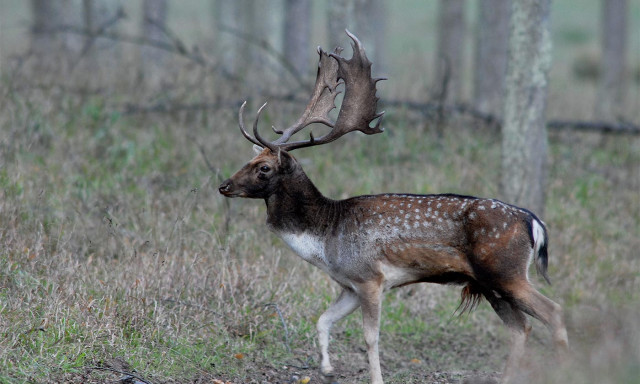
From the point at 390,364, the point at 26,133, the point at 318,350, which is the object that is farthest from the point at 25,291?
the point at 26,133

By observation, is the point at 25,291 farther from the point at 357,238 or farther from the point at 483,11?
the point at 483,11

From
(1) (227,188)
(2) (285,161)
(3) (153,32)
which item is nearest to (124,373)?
(1) (227,188)

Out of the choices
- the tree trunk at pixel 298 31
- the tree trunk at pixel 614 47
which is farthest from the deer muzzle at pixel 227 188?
the tree trunk at pixel 614 47

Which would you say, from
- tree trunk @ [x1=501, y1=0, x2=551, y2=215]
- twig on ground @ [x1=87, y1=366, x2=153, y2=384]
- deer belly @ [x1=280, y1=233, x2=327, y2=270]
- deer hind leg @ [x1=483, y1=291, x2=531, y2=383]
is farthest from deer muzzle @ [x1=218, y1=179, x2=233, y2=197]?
tree trunk @ [x1=501, y1=0, x2=551, y2=215]

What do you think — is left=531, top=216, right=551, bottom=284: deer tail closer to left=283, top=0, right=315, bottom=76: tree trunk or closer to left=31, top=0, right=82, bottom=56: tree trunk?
left=31, top=0, right=82, bottom=56: tree trunk

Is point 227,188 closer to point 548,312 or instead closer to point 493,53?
point 548,312

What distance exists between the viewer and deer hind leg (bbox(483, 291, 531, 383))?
6574mm

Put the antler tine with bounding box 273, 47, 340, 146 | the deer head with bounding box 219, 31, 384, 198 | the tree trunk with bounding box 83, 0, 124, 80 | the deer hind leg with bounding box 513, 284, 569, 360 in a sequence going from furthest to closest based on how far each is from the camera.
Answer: the tree trunk with bounding box 83, 0, 124, 80 < the antler tine with bounding box 273, 47, 340, 146 < the deer head with bounding box 219, 31, 384, 198 < the deer hind leg with bounding box 513, 284, 569, 360

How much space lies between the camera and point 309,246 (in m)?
6.62

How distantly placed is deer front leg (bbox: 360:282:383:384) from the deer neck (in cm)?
62

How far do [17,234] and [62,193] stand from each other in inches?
62.8

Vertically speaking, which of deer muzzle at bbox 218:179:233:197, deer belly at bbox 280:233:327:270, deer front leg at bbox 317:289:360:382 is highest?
deer muzzle at bbox 218:179:233:197

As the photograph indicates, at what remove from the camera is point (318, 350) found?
7.34 meters

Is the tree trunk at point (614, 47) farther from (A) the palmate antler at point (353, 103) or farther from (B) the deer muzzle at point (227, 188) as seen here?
(B) the deer muzzle at point (227, 188)
